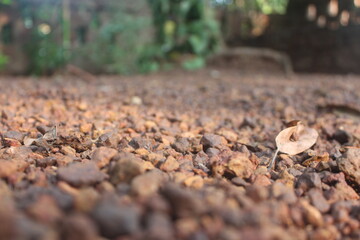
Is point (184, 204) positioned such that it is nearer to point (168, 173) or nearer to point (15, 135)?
point (168, 173)

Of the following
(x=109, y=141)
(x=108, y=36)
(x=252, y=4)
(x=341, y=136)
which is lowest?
(x=341, y=136)

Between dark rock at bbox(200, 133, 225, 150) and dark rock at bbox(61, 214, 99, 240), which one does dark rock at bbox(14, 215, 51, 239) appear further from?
dark rock at bbox(200, 133, 225, 150)

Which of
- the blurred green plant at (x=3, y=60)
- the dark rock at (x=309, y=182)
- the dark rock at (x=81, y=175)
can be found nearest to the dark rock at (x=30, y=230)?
the dark rock at (x=81, y=175)

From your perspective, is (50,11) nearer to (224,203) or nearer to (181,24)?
(181,24)

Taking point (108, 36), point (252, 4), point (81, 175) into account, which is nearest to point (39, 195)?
point (81, 175)

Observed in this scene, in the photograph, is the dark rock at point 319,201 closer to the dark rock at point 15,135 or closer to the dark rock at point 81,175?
the dark rock at point 81,175

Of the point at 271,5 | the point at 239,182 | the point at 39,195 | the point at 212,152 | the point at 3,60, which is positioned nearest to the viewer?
the point at 39,195

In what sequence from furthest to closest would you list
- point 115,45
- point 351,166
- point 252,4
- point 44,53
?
point 252,4 < point 115,45 < point 44,53 < point 351,166

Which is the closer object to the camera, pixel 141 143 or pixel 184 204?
pixel 184 204
